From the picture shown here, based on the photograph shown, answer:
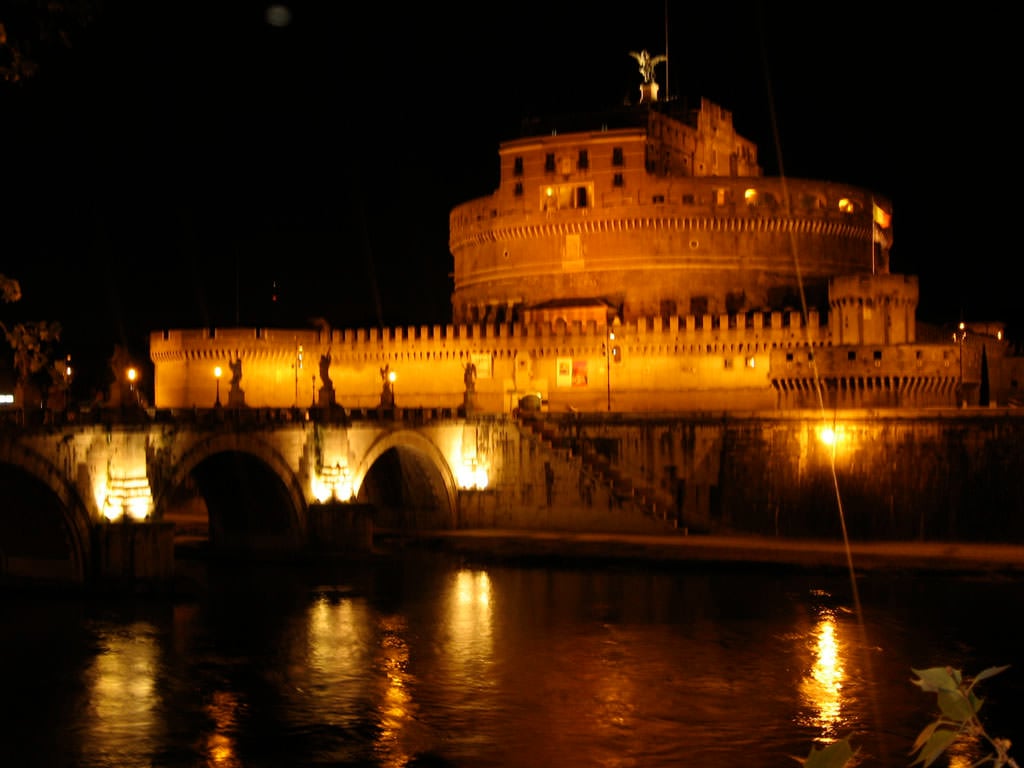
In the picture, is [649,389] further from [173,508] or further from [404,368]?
[173,508]

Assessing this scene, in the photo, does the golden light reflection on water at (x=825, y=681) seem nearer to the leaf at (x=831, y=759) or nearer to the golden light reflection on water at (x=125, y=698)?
the golden light reflection on water at (x=125, y=698)

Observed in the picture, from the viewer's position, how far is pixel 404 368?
54438 mm

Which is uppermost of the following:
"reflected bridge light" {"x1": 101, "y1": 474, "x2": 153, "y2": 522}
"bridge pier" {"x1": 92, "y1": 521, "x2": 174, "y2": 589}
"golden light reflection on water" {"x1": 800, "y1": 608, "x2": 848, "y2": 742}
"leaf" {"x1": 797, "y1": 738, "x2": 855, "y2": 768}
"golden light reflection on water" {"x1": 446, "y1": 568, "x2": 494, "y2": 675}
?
"reflected bridge light" {"x1": 101, "y1": 474, "x2": 153, "y2": 522}

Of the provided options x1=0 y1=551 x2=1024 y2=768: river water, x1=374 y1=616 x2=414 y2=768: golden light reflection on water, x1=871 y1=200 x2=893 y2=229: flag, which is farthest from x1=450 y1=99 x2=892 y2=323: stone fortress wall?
x1=374 y1=616 x2=414 y2=768: golden light reflection on water

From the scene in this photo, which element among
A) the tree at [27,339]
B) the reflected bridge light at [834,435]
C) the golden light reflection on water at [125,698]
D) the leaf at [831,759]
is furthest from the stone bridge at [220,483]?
the leaf at [831,759]

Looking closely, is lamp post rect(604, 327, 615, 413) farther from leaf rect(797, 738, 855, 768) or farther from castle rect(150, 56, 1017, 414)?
leaf rect(797, 738, 855, 768)

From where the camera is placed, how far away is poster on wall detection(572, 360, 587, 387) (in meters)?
52.0

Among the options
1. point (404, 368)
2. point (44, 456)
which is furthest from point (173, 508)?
point (44, 456)

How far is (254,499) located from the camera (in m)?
36.5

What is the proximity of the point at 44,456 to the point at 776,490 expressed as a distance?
22.0 m

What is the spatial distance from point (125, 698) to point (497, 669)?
631 cm

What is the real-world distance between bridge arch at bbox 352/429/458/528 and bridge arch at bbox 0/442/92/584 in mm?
12841

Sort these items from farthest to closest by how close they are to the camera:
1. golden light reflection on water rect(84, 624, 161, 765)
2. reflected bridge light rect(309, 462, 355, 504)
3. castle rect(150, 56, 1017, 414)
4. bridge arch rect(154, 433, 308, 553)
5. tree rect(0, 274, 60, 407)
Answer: castle rect(150, 56, 1017, 414) < reflected bridge light rect(309, 462, 355, 504) < bridge arch rect(154, 433, 308, 553) < golden light reflection on water rect(84, 624, 161, 765) < tree rect(0, 274, 60, 407)

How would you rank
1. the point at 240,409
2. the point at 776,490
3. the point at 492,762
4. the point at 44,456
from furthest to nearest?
1. the point at 776,490
2. the point at 240,409
3. the point at 44,456
4. the point at 492,762
